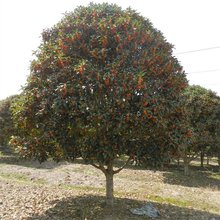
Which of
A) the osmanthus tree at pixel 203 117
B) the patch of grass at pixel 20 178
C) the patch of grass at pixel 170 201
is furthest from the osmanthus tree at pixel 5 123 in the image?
the patch of grass at pixel 170 201

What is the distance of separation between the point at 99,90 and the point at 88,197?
6947 mm

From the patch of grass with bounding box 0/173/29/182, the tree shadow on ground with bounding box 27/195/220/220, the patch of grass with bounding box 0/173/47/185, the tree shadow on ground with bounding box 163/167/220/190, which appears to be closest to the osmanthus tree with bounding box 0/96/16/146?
the patch of grass with bounding box 0/173/29/182

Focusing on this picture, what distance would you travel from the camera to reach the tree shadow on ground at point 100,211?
12.1 metres

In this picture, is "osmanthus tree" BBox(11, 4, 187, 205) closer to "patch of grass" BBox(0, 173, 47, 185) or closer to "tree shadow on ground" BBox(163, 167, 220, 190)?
"patch of grass" BBox(0, 173, 47, 185)

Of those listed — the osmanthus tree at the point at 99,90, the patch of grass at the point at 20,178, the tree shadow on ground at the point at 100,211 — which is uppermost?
the osmanthus tree at the point at 99,90

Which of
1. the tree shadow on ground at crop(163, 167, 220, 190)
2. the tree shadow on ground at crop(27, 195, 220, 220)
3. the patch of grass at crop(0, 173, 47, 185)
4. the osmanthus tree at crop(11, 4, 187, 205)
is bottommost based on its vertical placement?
the tree shadow on ground at crop(163, 167, 220, 190)

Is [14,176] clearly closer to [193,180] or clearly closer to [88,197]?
[88,197]

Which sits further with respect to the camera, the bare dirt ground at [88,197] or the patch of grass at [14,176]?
the patch of grass at [14,176]

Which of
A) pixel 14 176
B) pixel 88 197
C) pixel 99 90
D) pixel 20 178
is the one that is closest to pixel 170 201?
pixel 88 197

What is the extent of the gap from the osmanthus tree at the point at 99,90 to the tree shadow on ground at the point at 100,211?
2.48 m

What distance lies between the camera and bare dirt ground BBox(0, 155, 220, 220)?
12.5m

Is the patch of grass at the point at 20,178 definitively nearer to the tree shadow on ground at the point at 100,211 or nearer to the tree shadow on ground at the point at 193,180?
the tree shadow on ground at the point at 100,211

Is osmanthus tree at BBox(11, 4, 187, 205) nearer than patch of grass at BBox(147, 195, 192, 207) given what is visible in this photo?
Yes

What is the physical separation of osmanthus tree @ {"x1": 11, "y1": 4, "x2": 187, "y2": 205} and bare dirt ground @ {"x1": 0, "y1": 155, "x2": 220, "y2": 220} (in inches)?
103
